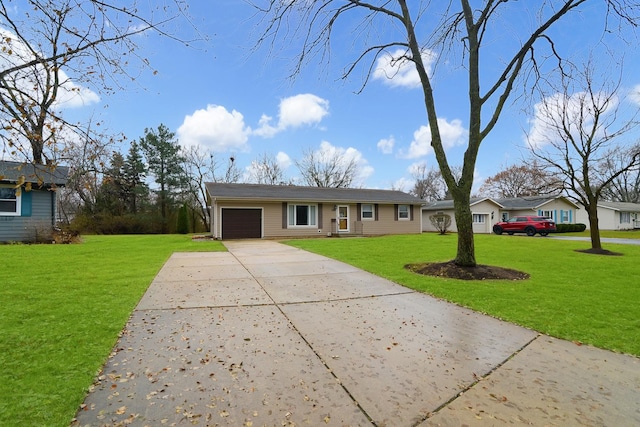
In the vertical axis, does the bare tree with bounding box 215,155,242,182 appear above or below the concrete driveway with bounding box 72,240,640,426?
above

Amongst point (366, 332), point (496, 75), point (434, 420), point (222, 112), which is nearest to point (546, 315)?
point (366, 332)

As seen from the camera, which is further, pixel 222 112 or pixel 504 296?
pixel 222 112

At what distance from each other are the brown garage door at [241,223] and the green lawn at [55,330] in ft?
34.8

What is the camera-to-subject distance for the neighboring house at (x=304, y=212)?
17.9m

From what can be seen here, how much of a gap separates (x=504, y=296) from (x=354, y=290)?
2414 millimetres

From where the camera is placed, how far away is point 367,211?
21.2 meters

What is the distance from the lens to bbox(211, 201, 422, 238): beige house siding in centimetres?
1809

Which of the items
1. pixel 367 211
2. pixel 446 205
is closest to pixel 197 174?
pixel 367 211

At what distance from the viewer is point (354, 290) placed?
18.3 ft

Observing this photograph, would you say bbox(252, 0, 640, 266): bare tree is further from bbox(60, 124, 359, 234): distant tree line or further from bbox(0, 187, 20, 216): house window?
bbox(60, 124, 359, 234): distant tree line

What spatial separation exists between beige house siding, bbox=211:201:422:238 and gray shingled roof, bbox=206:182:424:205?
438 mm

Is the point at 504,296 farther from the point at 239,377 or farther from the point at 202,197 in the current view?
the point at 202,197

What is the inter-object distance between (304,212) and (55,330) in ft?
53.7

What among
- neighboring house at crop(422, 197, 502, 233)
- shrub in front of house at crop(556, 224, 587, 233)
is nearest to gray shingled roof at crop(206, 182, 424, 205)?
neighboring house at crop(422, 197, 502, 233)
